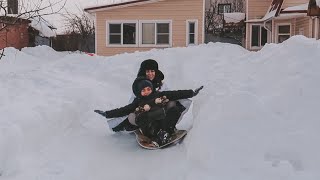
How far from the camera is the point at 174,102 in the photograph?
6828 mm

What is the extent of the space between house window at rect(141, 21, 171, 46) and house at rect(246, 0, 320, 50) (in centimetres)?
438

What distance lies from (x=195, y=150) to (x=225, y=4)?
49.9 metres

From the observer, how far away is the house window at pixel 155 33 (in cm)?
2373

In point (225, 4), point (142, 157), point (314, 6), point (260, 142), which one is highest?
point (225, 4)

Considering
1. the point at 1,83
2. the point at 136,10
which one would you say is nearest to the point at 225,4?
the point at 136,10

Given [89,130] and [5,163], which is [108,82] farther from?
[5,163]

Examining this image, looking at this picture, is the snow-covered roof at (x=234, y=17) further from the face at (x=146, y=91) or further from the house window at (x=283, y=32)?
the face at (x=146, y=91)

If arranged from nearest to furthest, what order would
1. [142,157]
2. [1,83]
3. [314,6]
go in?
[142,157] → [1,83] → [314,6]

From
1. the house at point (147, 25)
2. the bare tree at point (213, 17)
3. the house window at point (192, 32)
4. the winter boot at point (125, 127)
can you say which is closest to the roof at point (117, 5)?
the house at point (147, 25)

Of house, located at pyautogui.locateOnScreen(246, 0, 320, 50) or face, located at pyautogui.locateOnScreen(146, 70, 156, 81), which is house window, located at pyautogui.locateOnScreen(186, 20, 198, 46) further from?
face, located at pyautogui.locateOnScreen(146, 70, 156, 81)

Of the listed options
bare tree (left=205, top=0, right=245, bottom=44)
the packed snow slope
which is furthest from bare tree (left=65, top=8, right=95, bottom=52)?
the packed snow slope

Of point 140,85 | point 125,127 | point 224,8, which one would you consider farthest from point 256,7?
point 224,8

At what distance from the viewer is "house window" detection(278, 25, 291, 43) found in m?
23.6

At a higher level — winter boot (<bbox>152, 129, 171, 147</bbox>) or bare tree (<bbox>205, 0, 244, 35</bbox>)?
bare tree (<bbox>205, 0, 244, 35</bbox>)
